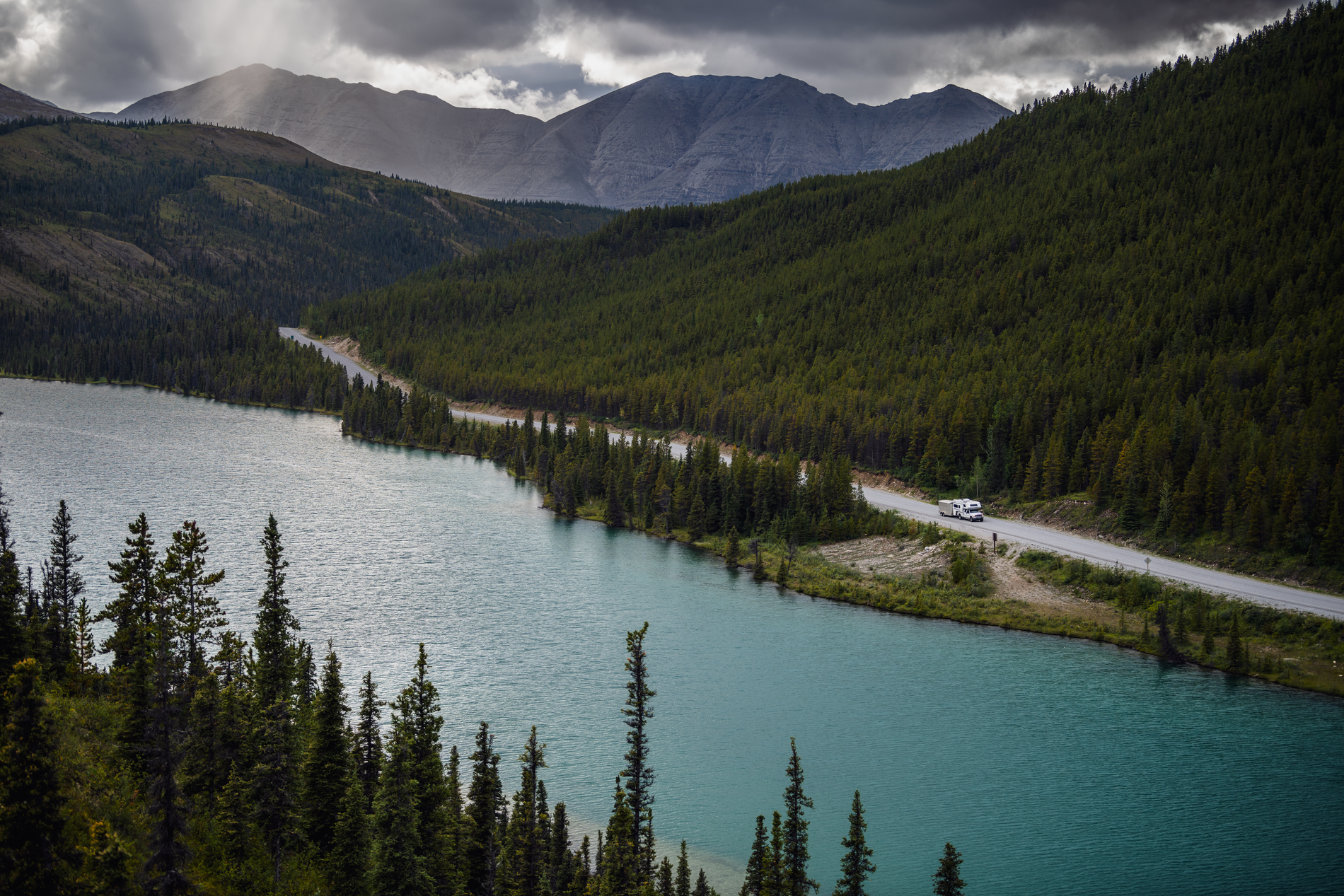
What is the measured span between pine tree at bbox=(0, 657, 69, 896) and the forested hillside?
82260mm

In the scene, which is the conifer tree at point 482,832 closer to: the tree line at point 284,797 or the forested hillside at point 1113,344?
the tree line at point 284,797

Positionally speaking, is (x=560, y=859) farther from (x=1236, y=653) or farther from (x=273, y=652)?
(x=1236, y=653)

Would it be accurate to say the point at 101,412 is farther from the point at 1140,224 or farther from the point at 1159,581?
the point at 1140,224

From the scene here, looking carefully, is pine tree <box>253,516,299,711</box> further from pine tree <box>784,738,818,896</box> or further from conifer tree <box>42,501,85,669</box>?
pine tree <box>784,738,818,896</box>

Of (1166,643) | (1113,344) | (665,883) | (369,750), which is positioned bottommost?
(665,883)

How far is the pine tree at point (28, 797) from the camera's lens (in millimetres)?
23141

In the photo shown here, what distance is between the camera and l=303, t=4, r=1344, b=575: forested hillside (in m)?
88.2

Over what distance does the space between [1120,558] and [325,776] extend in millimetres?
68570

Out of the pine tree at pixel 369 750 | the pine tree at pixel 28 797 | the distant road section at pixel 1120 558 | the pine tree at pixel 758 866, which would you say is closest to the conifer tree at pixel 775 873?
the pine tree at pixel 758 866

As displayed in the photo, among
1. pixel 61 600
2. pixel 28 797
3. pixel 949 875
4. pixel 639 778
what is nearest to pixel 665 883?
pixel 639 778

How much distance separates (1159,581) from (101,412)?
585 feet

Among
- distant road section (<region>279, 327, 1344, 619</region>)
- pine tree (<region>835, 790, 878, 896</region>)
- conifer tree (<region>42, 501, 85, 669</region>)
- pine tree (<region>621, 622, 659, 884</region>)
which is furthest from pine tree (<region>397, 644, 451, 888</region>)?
distant road section (<region>279, 327, 1344, 619</region>)

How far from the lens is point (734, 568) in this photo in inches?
3669

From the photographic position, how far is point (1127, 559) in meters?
80.1
